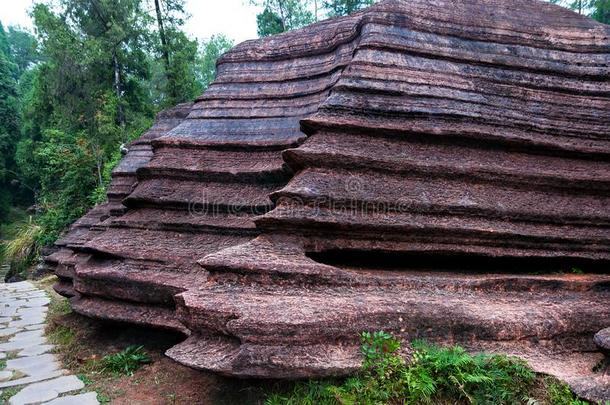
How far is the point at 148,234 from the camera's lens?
242 inches

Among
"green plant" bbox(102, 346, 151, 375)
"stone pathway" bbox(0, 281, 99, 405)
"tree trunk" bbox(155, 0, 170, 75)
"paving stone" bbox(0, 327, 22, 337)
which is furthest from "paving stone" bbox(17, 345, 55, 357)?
"tree trunk" bbox(155, 0, 170, 75)

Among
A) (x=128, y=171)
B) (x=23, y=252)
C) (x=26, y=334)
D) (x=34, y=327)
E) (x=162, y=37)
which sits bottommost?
(x=23, y=252)

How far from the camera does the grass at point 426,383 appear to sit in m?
3.29

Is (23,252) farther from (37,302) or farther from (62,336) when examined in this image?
(62,336)

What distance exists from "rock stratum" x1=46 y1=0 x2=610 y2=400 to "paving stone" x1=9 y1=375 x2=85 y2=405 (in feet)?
2.81

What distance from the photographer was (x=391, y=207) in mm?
4598

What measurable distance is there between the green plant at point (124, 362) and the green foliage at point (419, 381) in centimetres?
246

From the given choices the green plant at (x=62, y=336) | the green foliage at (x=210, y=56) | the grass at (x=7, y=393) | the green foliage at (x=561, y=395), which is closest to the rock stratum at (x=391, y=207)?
the green foliage at (x=561, y=395)

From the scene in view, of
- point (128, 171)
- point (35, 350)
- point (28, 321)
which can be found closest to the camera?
point (35, 350)

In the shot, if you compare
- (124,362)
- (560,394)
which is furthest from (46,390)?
(560,394)

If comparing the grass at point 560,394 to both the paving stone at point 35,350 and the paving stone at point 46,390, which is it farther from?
the paving stone at point 35,350

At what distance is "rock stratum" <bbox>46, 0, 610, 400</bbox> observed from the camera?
12.3ft

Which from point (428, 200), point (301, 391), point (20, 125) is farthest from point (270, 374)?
point (20, 125)

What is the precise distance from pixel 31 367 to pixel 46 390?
3.59 feet
